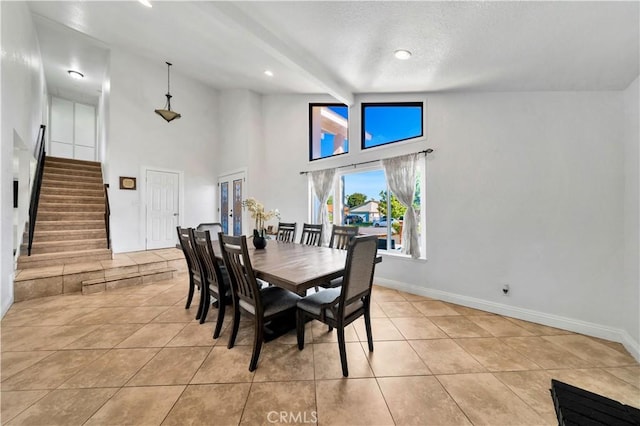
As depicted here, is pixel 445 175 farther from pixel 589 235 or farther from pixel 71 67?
pixel 71 67

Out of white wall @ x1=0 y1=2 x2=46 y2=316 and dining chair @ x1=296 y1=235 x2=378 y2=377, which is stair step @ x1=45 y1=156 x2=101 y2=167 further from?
dining chair @ x1=296 y1=235 x2=378 y2=377

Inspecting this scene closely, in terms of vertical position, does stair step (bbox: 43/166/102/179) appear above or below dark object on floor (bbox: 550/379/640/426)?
above

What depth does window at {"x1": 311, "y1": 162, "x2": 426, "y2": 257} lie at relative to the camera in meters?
3.74

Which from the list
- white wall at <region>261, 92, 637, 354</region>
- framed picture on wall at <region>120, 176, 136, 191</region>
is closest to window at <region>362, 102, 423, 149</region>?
white wall at <region>261, 92, 637, 354</region>

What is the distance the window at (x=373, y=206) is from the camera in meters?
3.74

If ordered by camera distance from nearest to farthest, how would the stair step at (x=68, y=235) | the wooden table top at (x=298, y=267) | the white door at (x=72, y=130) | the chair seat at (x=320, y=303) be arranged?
the wooden table top at (x=298, y=267), the chair seat at (x=320, y=303), the stair step at (x=68, y=235), the white door at (x=72, y=130)

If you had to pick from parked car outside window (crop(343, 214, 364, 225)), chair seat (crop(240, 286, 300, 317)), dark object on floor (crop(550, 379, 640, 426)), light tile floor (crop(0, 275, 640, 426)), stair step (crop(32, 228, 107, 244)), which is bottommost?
light tile floor (crop(0, 275, 640, 426))

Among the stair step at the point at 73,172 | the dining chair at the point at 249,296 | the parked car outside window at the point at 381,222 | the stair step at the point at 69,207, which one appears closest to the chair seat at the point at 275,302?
the dining chair at the point at 249,296

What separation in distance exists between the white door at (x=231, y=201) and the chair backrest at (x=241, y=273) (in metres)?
3.78

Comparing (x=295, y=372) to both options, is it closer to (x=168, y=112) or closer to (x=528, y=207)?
(x=528, y=207)

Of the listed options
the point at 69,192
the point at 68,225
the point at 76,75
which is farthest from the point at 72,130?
the point at 68,225

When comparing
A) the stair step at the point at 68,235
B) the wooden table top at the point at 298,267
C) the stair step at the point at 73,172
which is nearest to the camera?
the wooden table top at the point at 298,267

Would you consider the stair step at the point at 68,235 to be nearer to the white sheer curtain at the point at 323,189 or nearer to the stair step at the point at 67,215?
the stair step at the point at 67,215

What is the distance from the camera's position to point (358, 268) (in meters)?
1.79
